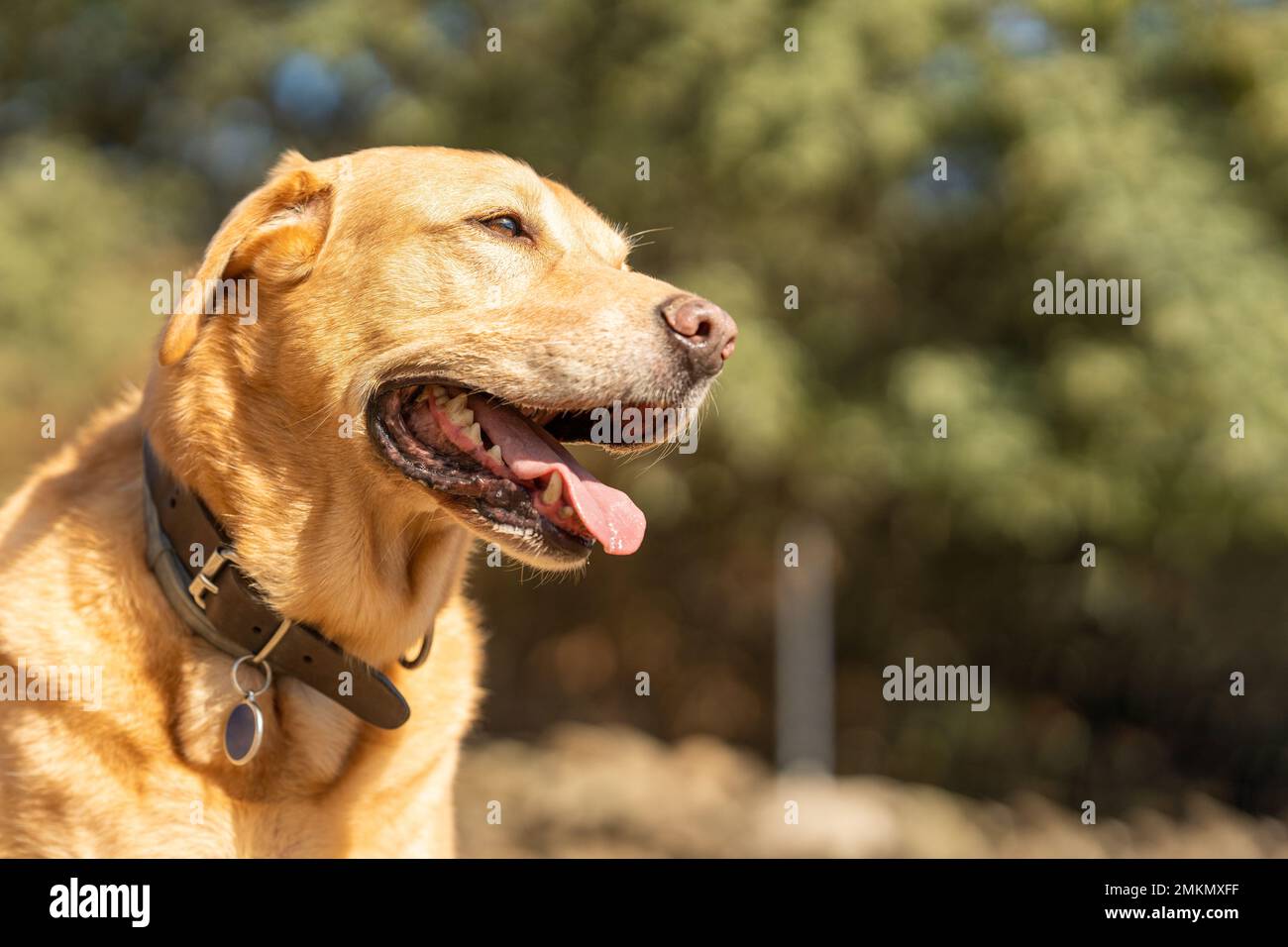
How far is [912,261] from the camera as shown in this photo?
888 cm

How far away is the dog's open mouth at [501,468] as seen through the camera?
8.91ft

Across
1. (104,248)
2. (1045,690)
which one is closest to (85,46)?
(104,248)

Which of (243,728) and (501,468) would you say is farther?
(501,468)

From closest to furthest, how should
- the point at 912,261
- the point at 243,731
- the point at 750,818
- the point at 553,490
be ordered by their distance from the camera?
the point at 243,731, the point at 553,490, the point at 750,818, the point at 912,261

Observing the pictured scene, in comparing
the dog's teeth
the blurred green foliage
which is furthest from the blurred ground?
the dog's teeth

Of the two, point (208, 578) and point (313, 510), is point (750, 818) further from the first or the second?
point (208, 578)

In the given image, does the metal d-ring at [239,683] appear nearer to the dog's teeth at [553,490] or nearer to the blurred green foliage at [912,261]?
the dog's teeth at [553,490]

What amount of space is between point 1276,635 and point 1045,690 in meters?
1.62

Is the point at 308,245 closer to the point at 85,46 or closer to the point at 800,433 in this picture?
the point at 800,433

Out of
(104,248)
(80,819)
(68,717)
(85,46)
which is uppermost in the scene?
(85,46)

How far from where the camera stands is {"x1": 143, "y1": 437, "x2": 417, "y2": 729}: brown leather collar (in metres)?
2.65

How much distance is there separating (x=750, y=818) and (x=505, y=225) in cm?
576

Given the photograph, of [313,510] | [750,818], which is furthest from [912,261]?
[313,510]

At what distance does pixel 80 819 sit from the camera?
262cm
